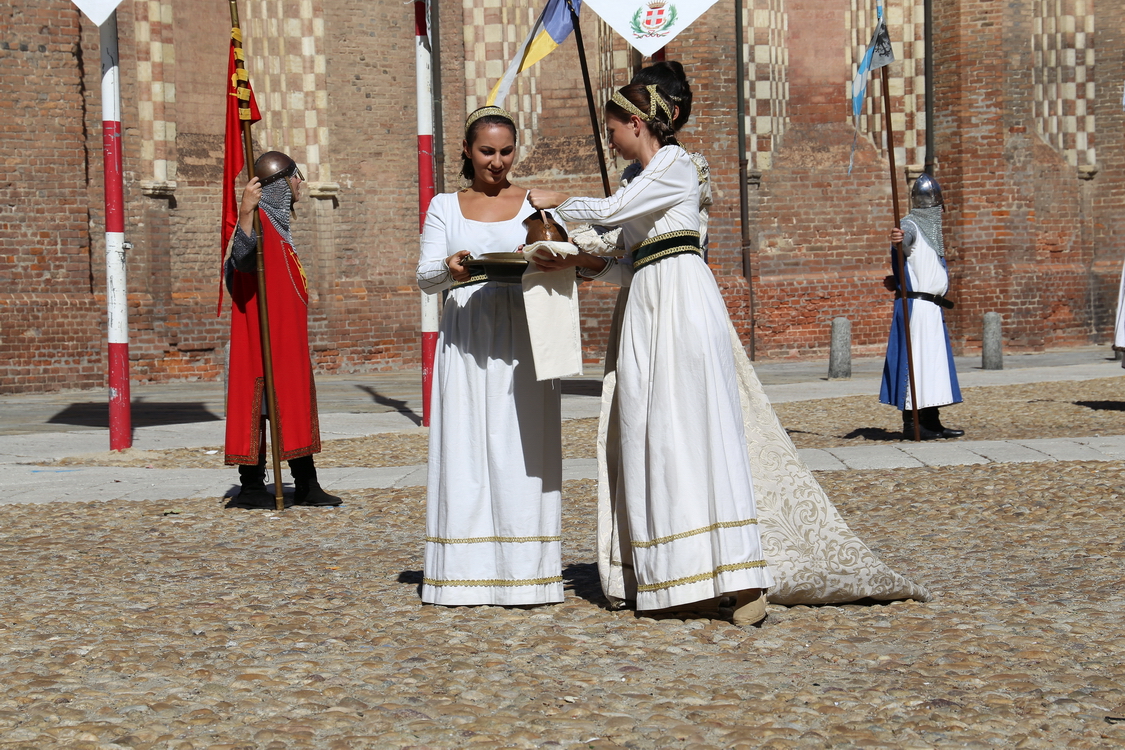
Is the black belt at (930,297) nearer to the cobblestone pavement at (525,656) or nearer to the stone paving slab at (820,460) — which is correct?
the stone paving slab at (820,460)

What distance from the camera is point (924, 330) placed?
31.8 ft

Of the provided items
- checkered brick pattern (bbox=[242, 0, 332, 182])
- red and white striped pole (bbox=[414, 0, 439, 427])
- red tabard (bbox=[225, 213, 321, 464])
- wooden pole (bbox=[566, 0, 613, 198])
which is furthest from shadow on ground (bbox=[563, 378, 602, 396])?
red tabard (bbox=[225, 213, 321, 464])

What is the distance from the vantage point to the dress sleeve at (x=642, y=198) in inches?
161

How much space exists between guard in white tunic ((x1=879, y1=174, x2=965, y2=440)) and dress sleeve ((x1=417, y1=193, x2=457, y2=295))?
5850 mm

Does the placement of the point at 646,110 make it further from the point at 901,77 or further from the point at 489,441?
A: the point at 901,77

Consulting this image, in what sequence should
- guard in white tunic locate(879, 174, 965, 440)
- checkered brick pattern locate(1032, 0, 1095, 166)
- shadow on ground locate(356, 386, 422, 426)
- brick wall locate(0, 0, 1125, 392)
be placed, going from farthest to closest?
1. checkered brick pattern locate(1032, 0, 1095, 166)
2. brick wall locate(0, 0, 1125, 392)
3. shadow on ground locate(356, 386, 422, 426)
4. guard in white tunic locate(879, 174, 965, 440)

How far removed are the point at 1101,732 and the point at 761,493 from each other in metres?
1.51

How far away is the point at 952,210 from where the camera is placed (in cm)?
1888

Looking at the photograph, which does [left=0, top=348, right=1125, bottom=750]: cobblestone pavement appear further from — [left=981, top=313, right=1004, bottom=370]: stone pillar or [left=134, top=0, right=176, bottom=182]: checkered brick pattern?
[left=134, top=0, right=176, bottom=182]: checkered brick pattern

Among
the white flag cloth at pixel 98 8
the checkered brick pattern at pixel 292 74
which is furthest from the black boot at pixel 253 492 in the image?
the checkered brick pattern at pixel 292 74

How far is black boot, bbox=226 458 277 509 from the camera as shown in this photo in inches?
273

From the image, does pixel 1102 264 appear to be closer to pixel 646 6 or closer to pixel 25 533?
pixel 646 6

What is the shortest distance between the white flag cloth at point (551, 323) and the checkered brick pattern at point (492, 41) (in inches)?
584

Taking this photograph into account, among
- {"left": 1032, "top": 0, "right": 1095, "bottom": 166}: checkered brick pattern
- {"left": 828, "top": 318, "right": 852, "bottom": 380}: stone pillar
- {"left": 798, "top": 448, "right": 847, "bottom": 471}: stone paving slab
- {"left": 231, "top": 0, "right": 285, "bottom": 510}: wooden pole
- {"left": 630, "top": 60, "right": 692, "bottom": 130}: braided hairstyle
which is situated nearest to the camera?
{"left": 630, "top": 60, "right": 692, "bottom": 130}: braided hairstyle
